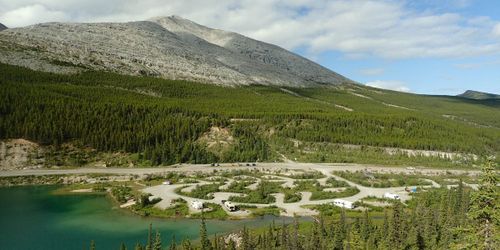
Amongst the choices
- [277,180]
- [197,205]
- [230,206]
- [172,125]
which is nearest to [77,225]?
[197,205]

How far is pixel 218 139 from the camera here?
148125mm

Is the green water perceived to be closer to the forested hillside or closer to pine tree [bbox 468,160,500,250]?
the forested hillside

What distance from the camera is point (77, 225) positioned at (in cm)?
7406

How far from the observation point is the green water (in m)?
65.1

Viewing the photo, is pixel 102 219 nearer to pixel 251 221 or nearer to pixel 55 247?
pixel 55 247

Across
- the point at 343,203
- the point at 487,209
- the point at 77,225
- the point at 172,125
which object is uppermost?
the point at 172,125

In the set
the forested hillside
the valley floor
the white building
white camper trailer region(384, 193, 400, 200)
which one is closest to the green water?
the white building

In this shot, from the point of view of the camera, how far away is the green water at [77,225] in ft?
213

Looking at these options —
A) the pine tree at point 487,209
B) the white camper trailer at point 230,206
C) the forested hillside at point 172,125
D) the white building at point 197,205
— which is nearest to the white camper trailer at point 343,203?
the white camper trailer at point 230,206

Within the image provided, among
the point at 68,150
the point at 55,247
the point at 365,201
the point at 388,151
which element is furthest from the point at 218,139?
the point at 55,247

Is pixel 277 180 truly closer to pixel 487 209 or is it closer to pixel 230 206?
pixel 230 206

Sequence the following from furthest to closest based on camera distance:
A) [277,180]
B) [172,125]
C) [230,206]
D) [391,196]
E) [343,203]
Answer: [172,125] < [277,180] < [391,196] < [343,203] < [230,206]

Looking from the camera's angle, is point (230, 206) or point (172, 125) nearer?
point (230, 206)

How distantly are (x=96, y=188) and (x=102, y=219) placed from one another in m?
25.5
